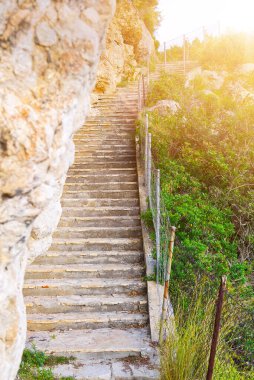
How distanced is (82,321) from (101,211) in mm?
3185

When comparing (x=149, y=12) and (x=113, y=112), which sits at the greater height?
(x=149, y=12)

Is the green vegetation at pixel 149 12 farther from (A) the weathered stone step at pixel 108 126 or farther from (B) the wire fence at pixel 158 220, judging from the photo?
(B) the wire fence at pixel 158 220

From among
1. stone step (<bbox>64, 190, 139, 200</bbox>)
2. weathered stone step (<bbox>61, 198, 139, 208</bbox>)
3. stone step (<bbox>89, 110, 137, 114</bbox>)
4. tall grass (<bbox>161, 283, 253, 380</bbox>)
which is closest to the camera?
tall grass (<bbox>161, 283, 253, 380</bbox>)

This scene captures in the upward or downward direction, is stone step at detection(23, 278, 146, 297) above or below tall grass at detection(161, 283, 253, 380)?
below

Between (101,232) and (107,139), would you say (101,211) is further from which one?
(107,139)

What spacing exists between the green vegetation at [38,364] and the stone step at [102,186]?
4.87 meters

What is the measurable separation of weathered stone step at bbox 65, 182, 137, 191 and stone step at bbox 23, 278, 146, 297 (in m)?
3.21

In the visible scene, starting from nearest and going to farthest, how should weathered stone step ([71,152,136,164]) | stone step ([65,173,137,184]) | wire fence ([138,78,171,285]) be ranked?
wire fence ([138,78,171,285]) < stone step ([65,173,137,184]) < weathered stone step ([71,152,136,164])

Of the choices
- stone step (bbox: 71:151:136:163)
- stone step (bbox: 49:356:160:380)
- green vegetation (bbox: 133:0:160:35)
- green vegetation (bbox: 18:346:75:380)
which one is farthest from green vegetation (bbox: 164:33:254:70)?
green vegetation (bbox: 18:346:75:380)

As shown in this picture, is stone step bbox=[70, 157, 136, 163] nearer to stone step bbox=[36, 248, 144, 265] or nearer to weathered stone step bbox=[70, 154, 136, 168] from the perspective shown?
weathered stone step bbox=[70, 154, 136, 168]

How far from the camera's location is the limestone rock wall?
249 centimetres

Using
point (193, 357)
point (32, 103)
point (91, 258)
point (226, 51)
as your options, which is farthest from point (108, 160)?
point (226, 51)

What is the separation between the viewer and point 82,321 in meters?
6.23

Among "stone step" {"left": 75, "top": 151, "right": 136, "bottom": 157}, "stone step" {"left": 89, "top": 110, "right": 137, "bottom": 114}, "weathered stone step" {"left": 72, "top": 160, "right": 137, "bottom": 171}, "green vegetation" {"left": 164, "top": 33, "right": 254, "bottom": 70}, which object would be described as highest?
"green vegetation" {"left": 164, "top": 33, "right": 254, "bottom": 70}
